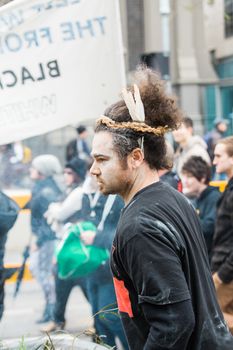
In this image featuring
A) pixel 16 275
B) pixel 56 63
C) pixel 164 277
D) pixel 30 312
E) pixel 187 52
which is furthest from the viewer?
pixel 187 52

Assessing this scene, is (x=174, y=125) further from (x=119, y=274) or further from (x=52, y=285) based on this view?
(x=52, y=285)

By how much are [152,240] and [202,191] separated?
11.7 ft

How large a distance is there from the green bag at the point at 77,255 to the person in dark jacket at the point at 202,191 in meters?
1.00

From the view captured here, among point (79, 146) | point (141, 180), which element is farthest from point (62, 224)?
point (79, 146)

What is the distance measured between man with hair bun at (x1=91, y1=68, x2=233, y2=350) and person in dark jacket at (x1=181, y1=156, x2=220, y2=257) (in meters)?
3.05

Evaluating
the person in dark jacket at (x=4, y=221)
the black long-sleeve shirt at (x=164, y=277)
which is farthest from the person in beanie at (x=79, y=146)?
the black long-sleeve shirt at (x=164, y=277)

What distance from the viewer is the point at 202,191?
5648 millimetres

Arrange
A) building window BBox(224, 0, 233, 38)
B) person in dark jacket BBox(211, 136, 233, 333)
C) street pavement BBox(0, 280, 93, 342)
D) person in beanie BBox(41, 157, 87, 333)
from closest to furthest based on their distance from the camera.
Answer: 1. person in dark jacket BBox(211, 136, 233, 333)
2. person in beanie BBox(41, 157, 87, 333)
3. street pavement BBox(0, 280, 93, 342)
4. building window BBox(224, 0, 233, 38)

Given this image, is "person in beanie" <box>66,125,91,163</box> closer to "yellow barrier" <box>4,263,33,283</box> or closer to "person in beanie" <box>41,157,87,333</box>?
"yellow barrier" <box>4,263,33,283</box>

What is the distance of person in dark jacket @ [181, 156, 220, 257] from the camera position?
5488 millimetres

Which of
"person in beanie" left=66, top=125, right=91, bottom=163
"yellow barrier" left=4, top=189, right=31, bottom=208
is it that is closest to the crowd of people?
"yellow barrier" left=4, top=189, right=31, bottom=208

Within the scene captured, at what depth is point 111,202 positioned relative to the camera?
481 centimetres

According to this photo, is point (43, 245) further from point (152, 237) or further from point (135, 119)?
point (152, 237)

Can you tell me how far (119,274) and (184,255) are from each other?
8.8 inches
